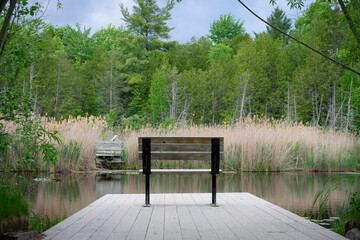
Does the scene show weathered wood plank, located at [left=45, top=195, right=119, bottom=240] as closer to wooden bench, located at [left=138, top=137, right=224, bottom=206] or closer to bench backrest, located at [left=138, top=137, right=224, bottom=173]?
wooden bench, located at [left=138, top=137, right=224, bottom=206]

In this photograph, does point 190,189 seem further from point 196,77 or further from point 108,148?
point 196,77

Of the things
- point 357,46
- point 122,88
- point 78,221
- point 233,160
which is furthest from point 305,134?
point 122,88

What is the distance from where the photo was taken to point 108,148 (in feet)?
40.3

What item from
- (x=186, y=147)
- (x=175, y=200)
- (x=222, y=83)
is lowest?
(x=175, y=200)

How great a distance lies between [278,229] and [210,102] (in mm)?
27266

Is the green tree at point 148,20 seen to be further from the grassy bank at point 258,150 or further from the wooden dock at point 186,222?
the wooden dock at point 186,222

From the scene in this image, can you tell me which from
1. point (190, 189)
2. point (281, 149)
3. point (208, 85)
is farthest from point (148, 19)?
point (190, 189)

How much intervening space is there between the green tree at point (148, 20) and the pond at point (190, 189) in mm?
27725

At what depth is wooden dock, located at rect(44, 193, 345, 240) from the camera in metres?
3.43

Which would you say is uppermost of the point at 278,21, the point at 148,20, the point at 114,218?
the point at 278,21

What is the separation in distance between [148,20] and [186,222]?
35211 millimetres

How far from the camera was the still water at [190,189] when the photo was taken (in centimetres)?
622

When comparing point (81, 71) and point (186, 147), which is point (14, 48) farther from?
point (81, 71)

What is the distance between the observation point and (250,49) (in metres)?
32.1
